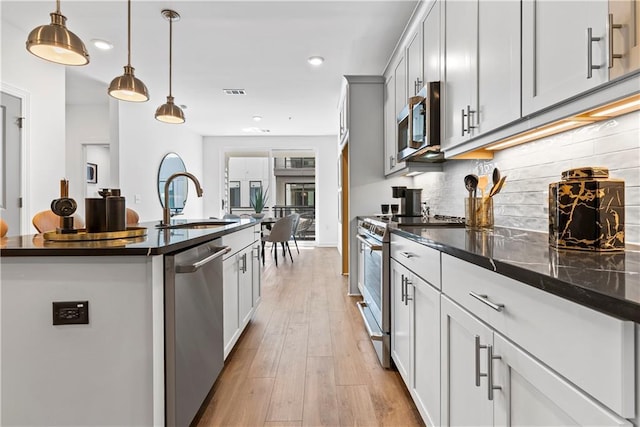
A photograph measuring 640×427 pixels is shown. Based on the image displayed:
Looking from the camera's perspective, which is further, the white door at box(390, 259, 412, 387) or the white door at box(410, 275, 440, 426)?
the white door at box(390, 259, 412, 387)

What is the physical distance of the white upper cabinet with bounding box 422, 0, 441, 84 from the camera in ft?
7.23

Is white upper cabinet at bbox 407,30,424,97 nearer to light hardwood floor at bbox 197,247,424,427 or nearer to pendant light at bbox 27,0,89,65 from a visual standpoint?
light hardwood floor at bbox 197,247,424,427

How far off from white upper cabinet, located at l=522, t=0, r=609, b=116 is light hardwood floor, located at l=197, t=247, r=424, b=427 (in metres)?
1.53

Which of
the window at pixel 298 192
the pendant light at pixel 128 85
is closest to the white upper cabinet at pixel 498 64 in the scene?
the pendant light at pixel 128 85

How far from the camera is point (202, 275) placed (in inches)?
65.1

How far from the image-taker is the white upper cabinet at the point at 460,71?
5.62 ft

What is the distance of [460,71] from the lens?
1.87 m

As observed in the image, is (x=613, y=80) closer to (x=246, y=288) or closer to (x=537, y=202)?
(x=537, y=202)

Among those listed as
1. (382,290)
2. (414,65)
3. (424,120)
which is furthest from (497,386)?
(414,65)

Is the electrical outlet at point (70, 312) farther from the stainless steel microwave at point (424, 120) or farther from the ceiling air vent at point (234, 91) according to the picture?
the ceiling air vent at point (234, 91)

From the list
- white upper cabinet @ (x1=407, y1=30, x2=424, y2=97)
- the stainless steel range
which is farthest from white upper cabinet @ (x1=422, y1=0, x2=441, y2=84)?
the stainless steel range

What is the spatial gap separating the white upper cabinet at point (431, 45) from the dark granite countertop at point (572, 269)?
58.4 inches

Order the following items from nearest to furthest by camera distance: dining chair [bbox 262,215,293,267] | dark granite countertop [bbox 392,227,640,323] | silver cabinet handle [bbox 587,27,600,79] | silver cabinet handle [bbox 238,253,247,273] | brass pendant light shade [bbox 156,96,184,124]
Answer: dark granite countertop [bbox 392,227,640,323] → silver cabinet handle [bbox 587,27,600,79] → silver cabinet handle [bbox 238,253,247,273] → brass pendant light shade [bbox 156,96,184,124] → dining chair [bbox 262,215,293,267]

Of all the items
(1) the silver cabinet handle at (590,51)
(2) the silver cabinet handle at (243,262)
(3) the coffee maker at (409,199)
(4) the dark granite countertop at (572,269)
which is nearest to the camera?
(4) the dark granite countertop at (572,269)
